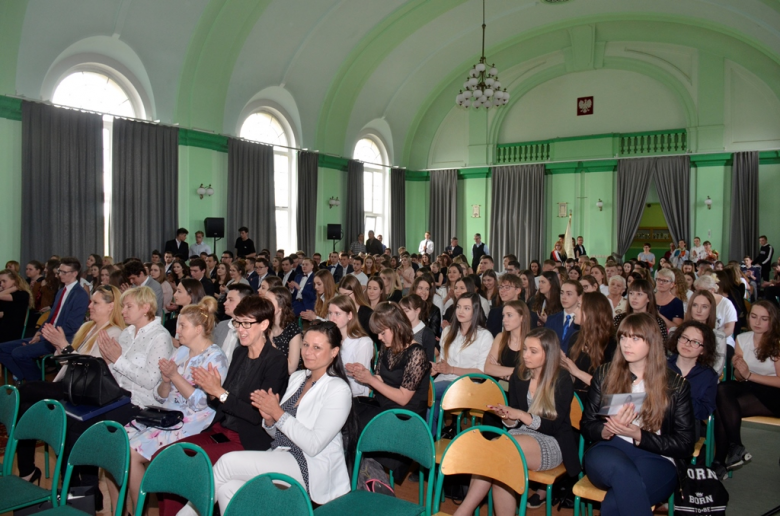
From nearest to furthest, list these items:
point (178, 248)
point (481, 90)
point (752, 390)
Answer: point (752, 390) → point (481, 90) → point (178, 248)

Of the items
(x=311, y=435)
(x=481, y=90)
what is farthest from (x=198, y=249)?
(x=311, y=435)

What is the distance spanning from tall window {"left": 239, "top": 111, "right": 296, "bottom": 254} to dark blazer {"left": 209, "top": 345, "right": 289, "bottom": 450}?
10.8 meters

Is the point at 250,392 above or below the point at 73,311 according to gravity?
below

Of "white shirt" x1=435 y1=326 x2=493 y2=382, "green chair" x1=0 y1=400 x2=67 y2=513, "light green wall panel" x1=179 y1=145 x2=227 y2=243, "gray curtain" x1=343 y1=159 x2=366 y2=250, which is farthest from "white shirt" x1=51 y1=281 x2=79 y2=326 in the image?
"gray curtain" x1=343 y1=159 x2=366 y2=250

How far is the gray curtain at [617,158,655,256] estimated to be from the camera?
15258 mm

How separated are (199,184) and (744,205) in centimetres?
1299

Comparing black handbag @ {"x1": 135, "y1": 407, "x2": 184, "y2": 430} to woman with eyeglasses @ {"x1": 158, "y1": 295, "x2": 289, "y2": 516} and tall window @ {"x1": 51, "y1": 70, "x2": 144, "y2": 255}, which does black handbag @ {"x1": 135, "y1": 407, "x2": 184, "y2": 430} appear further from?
tall window @ {"x1": 51, "y1": 70, "x2": 144, "y2": 255}

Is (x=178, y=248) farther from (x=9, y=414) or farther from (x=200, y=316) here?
(x=9, y=414)

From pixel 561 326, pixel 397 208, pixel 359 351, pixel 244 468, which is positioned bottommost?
pixel 244 468

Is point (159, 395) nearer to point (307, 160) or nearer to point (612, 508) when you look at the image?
point (612, 508)

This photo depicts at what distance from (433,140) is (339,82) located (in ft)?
15.6

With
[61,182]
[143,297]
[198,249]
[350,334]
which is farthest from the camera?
[198,249]

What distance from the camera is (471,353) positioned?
14.9ft

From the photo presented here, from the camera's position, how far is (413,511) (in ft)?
8.48
